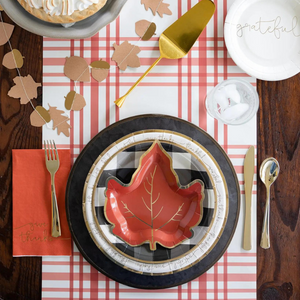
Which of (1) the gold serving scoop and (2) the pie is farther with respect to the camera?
(1) the gold serving scoop

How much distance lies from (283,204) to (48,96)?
25.6 inches

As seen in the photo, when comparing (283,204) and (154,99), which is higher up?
(154,99)

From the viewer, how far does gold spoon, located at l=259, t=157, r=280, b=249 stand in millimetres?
675

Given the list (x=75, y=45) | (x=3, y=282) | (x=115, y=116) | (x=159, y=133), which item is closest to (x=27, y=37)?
(x=75, y=45)

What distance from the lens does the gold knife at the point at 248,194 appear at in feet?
2.22

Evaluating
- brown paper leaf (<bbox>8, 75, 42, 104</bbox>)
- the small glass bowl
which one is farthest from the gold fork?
the small glass bowl

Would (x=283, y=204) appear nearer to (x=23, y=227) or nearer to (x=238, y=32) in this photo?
(x=238, y=32)

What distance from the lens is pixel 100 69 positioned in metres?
0.68

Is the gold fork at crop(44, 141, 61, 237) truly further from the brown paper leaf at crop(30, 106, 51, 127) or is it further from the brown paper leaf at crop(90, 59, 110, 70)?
the brown paper leaf at crop(90, 59, 110, 70)

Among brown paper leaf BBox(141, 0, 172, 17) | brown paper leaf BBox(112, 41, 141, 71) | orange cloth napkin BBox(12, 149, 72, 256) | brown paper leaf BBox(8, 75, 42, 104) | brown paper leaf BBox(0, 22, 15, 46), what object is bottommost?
orange cloth napkin BBox(12, 149, 72, 256)

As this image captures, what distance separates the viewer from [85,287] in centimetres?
70

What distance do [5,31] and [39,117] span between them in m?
0.23

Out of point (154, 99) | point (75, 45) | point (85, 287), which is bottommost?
point (85, 287)

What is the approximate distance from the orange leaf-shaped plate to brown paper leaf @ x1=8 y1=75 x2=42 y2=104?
0.30m
